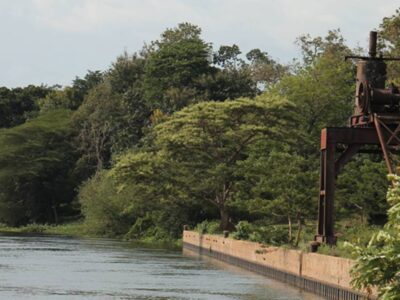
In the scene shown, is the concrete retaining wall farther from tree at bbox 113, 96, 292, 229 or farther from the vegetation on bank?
tree at bbox 113, 96, 292, 229

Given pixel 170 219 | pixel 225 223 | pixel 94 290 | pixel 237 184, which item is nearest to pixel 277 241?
pixel 94 290

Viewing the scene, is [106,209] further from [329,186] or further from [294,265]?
[329,186]

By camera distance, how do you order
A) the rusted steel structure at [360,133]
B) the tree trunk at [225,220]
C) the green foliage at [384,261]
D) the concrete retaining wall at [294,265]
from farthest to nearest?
the tree trunk at [225,220]
the rusted steel structure at [360,133]
the concrete retaining wall at [294,265]
the green foliage at [384,261]

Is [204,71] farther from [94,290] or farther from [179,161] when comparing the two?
[94,290]

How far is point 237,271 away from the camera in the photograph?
1642 inches

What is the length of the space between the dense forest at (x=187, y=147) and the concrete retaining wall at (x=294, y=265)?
36.2 inches

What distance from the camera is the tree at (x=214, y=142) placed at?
58125mm

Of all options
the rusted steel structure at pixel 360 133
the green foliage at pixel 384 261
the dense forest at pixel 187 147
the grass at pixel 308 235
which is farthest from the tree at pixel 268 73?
the green foliage at pixel 384 261

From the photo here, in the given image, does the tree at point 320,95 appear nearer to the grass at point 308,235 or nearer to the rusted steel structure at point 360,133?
the grass at point 308,235

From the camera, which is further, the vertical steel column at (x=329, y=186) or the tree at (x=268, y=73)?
the tree at (x=268, y=73)

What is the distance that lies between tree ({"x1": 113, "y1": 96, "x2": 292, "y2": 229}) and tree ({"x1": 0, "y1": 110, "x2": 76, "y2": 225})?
1376 inches

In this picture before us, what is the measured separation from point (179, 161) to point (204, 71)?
37095mm

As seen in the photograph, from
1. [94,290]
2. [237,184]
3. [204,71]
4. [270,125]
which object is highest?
[204,71]

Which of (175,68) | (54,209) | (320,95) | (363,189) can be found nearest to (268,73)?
(175,68)
